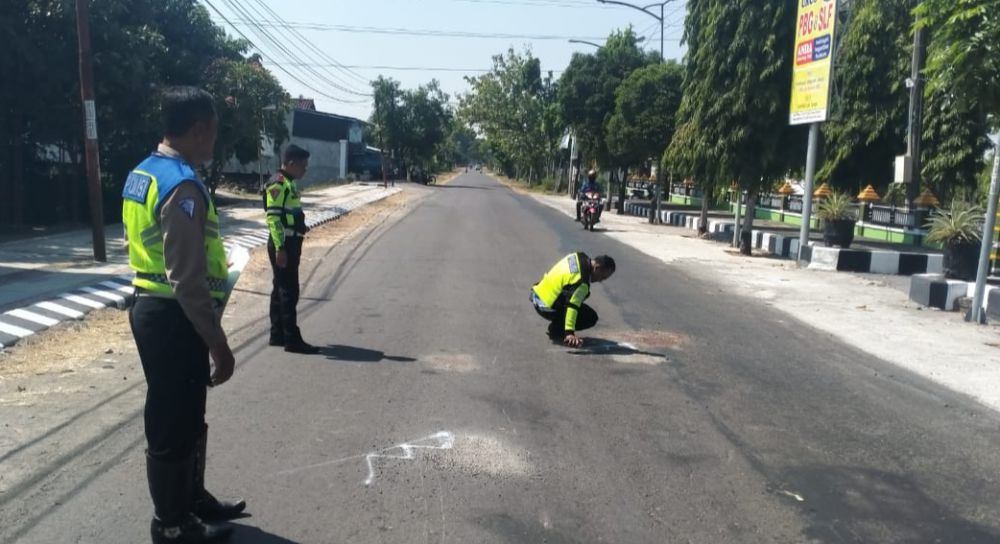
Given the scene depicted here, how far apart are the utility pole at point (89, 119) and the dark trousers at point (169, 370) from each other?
11640 mm

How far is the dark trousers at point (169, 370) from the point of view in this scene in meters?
3.68

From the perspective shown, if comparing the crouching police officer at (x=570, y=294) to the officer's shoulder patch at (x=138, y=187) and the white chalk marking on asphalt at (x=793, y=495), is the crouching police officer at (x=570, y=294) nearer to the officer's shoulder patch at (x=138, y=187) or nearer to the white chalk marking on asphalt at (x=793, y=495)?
the white chalk marking on asphalt at (x=793, y=495)

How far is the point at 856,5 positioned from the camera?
26.0 m

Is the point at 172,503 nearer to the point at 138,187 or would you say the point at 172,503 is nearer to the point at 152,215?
the point at 152,215

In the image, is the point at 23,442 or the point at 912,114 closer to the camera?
the point at 23,442

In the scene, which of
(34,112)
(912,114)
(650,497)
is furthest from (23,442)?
(912,114)

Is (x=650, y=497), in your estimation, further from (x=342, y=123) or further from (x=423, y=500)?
(x=342, y=123)

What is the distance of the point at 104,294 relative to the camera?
1087 cm

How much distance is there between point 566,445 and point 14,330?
236 inches

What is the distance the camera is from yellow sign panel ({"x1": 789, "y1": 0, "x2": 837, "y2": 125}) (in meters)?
16.7

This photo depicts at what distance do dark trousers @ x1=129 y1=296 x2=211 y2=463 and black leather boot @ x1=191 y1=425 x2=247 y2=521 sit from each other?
28cm

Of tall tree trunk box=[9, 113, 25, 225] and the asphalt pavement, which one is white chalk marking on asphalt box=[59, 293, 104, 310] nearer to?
the asphalt pavement

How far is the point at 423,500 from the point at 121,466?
178cm

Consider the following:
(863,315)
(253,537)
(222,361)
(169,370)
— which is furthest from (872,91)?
(169,370)
